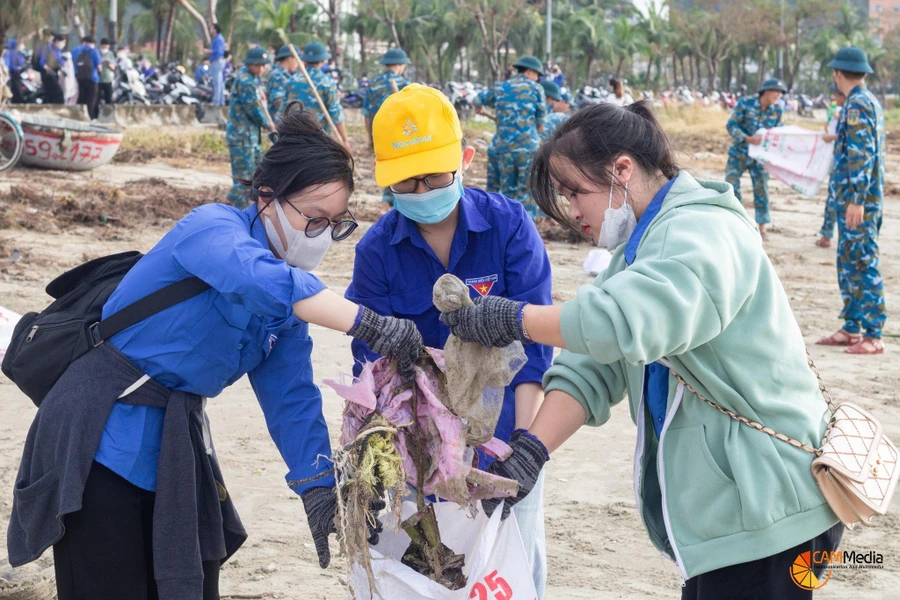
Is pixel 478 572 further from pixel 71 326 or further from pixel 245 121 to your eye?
pixel 245 121

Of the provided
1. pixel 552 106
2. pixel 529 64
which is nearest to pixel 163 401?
pixel 529 64

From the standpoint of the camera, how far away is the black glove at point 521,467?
2326mm

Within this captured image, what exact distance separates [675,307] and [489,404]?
25.3 inches

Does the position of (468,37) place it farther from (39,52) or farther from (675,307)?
(675,307)

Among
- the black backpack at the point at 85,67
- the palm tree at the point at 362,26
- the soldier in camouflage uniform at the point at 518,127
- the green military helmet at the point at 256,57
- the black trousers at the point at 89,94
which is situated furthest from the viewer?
the palm tree at the point at 362,26

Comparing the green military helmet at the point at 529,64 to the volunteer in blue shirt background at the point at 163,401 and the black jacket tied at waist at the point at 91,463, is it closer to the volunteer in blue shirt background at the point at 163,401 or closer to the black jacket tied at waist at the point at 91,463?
the volunteer in blue shirt background at the point at 163,401

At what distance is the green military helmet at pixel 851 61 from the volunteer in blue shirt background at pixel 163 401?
5.74 metres

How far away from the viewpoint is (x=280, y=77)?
1145cm

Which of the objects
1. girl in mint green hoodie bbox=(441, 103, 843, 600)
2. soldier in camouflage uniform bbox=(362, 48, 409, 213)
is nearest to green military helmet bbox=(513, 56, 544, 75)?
soldier in camouflage uniform bbox=(362, 48, 409, 213)

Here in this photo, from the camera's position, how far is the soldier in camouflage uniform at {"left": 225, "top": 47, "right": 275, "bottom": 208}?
10828 millimetres

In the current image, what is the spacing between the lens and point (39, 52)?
20.8m

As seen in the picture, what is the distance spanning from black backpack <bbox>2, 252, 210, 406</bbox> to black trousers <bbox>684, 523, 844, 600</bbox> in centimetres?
127

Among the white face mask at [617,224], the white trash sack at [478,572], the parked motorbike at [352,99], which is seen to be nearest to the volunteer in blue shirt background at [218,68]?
the parked motorbike at [352,99]

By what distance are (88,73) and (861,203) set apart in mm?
16082
